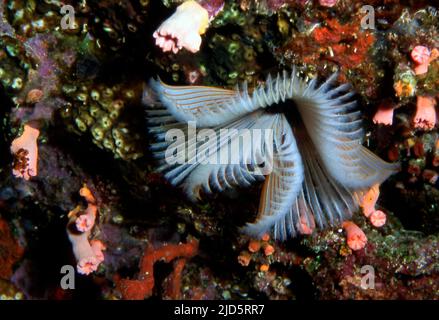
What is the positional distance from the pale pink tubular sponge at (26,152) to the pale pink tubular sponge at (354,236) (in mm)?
3006

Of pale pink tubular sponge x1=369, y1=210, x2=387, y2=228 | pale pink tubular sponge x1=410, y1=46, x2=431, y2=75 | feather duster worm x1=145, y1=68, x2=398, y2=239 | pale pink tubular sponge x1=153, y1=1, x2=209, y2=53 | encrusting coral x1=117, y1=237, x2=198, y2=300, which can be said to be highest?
pale pink tubular sponge x1=153, y1=1, x2=209, y2=53

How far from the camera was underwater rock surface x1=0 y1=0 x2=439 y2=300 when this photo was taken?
8.96 ft

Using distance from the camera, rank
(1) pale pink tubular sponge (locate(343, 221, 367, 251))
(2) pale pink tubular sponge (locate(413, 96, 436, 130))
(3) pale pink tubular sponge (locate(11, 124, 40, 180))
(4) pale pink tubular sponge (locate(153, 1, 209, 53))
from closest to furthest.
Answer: (4) pale pink tubular sponge (locate(153, 1, 209, 53)) → (2) pale pink tubular sponge (locate(413, 96, 436, 130)) → (1) pale pink tubular sponge (locate(343, 221, 367, 251)) → (3) pale pink tubular sponge (locate(11, 124, 40, 180))

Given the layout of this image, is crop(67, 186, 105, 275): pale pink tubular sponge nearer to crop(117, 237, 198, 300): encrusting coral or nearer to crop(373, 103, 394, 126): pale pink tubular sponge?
crop(117, 237, 198, 300): encrusting coral

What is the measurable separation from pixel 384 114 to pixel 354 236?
46.4 inches

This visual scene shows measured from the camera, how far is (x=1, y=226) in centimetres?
525

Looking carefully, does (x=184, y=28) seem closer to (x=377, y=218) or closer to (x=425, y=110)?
(x=425, y=110)

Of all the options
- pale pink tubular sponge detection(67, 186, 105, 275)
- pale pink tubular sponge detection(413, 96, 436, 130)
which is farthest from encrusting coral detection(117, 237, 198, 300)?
pale pink tubular sponge detection(413, 96, 436, 130)

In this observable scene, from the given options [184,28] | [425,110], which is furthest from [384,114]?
[184,28]

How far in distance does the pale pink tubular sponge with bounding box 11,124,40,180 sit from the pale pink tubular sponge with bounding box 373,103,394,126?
3.10 m

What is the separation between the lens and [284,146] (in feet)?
9.16

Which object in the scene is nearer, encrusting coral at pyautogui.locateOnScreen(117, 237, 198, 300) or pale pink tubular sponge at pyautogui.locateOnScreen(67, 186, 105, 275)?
pale pink tubular sponge at pyautogui.locateOnScreen(67, 186, 105, 275)
